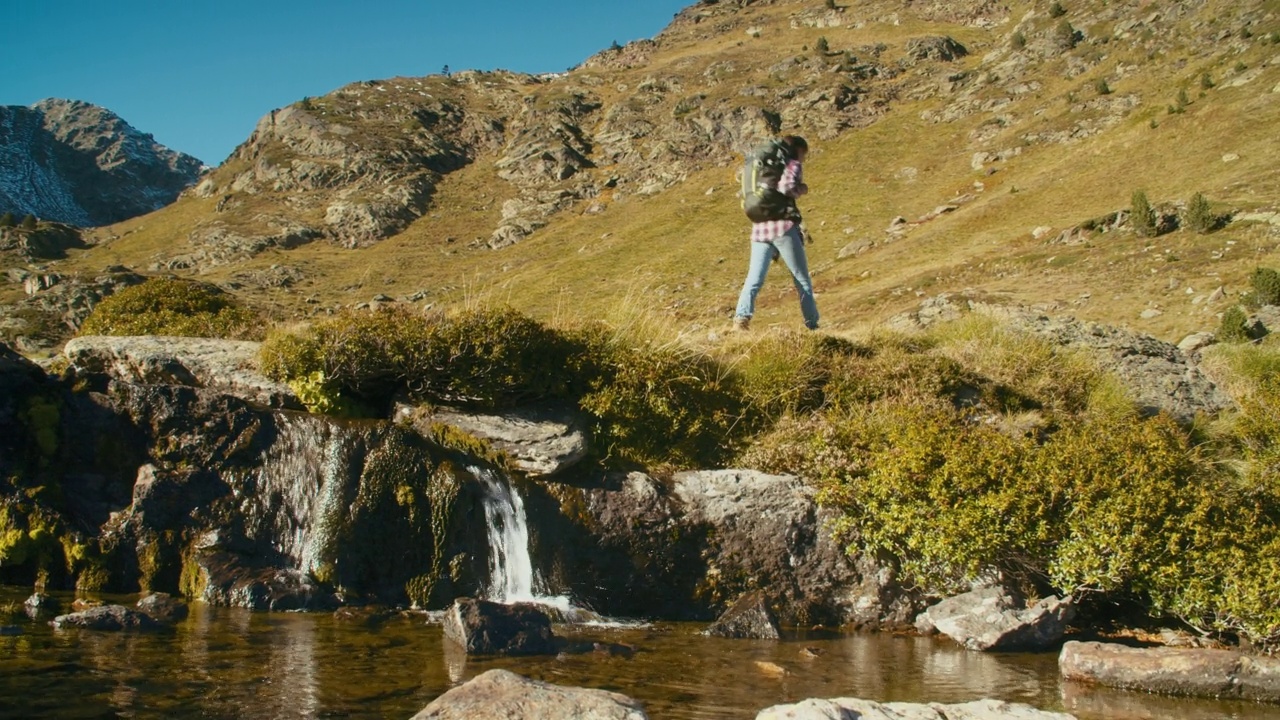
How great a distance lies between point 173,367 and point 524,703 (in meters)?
8.97

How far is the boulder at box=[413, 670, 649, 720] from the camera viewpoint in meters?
5.19

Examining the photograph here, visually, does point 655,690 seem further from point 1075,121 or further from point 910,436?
point 1075,121

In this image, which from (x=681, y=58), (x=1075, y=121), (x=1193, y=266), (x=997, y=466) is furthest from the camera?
(x=681, y=58)

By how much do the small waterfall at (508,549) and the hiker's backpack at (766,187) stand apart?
5860 mm

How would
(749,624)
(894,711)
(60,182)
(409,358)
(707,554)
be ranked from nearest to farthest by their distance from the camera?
(894,711), (749,624), (707,554), (409,358), (60,182)

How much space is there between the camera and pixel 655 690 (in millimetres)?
7207

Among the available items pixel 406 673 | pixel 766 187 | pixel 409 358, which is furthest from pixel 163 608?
pixel 766 187

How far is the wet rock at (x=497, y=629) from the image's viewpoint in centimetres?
809

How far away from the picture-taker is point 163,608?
8.82 meters

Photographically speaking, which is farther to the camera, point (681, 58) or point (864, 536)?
point (681, 58)

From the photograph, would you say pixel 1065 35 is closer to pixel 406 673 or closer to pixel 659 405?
pixel 659 405

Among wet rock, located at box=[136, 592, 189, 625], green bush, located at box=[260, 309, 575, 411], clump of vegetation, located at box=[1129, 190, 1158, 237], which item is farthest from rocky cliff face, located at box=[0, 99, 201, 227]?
wet rock, located at box=[136, 592, 189, 625]

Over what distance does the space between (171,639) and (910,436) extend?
8.73 metres

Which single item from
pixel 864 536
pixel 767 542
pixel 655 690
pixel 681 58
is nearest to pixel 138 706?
pixel 655 690
